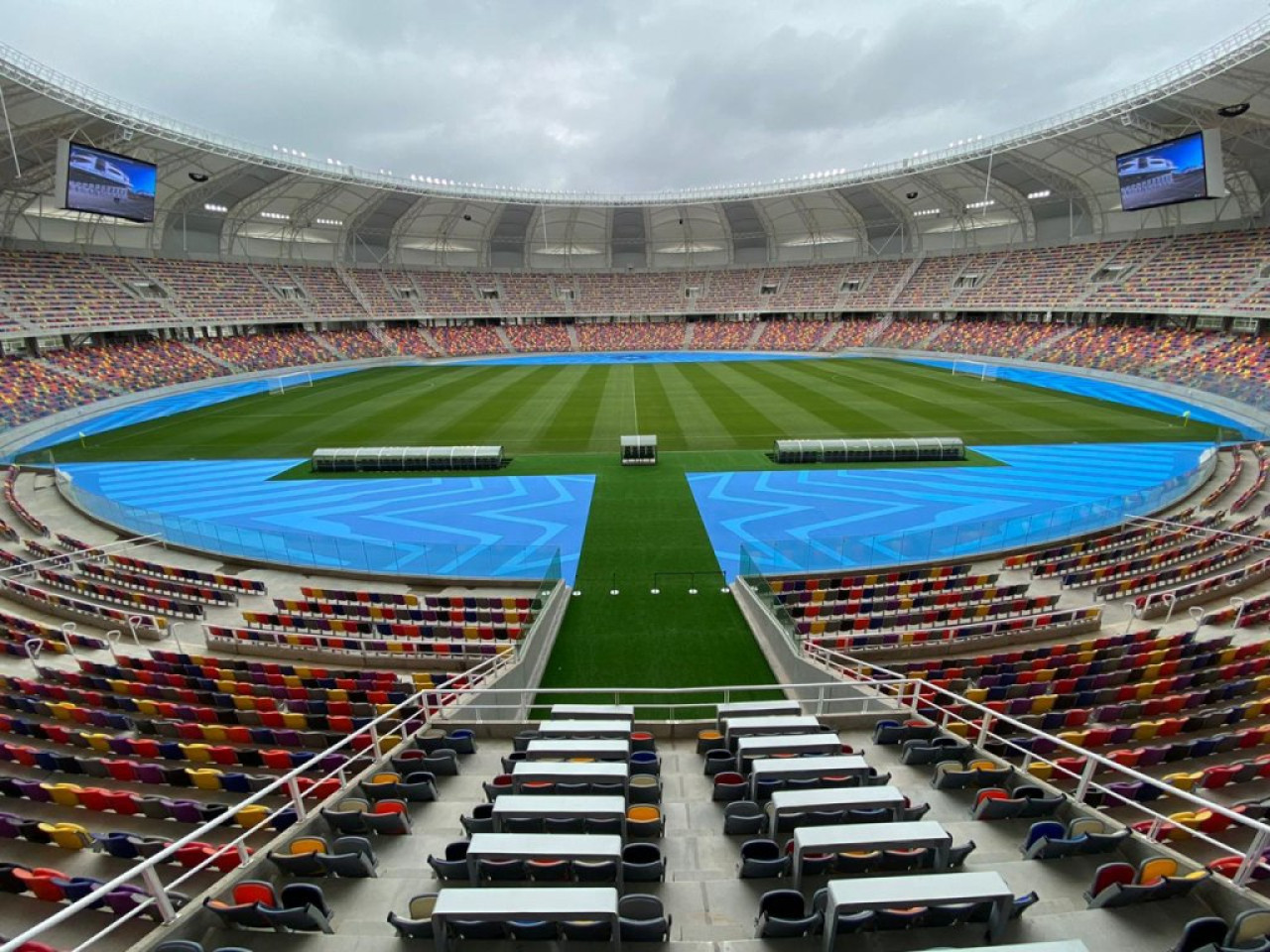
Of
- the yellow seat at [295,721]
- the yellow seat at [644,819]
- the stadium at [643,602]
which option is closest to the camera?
the stadium at [643,602]

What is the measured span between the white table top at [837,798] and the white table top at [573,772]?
1.73m

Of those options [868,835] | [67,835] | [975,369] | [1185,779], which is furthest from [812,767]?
[975,369]

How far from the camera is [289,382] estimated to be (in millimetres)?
59188

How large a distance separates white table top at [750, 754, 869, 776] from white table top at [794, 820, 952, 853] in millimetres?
1391

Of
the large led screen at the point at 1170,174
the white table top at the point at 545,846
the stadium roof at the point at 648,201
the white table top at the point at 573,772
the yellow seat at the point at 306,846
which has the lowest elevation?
the yellow seat at the point at 306,846

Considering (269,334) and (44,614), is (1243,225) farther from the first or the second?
(269,334)

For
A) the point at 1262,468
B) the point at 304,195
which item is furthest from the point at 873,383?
the point at 304,195

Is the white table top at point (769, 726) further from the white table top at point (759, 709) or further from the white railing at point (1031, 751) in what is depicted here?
the white railing at point (1031, 751)

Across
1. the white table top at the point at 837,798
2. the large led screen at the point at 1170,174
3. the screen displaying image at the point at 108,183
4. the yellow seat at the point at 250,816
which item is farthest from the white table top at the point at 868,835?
the screen displaying image at the point at 108,183

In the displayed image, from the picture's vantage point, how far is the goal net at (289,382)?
54831mm

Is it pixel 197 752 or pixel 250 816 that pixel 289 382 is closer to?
pixel 197 752

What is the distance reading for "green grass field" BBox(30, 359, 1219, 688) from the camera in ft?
50.4

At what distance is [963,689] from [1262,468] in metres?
24.0

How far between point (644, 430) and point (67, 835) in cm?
3252
